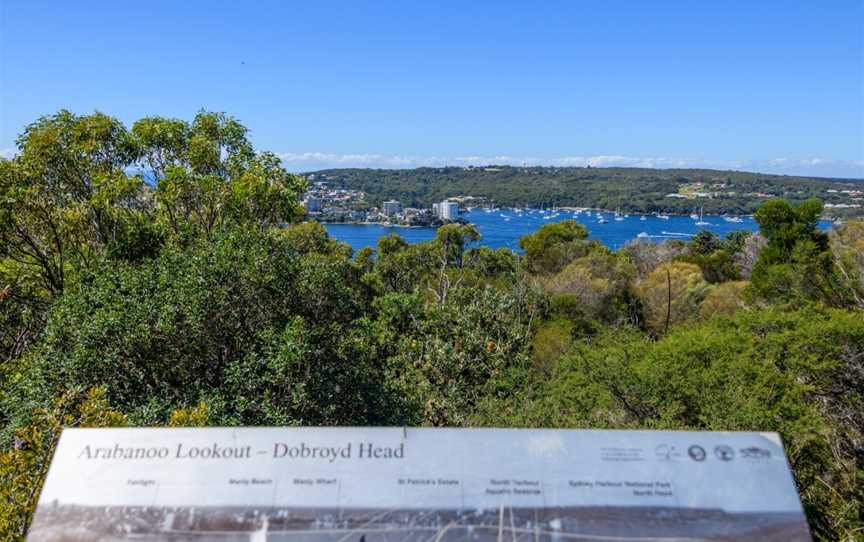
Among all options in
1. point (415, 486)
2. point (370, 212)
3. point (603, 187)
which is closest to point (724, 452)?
point (415, 486)

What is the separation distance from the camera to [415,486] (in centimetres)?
287

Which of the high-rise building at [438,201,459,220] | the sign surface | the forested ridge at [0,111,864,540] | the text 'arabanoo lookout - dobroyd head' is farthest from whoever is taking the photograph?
the high-rise building at [438,201,459,220]

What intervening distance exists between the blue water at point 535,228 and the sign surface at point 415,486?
213ft

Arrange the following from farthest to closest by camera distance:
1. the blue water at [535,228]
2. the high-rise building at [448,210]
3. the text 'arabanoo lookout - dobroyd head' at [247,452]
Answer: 1. the high-rise building at [448,210]
2. the blue water at [535,228]
3. the text 'arabanoo lookout - dobroyd head' at [247,452]

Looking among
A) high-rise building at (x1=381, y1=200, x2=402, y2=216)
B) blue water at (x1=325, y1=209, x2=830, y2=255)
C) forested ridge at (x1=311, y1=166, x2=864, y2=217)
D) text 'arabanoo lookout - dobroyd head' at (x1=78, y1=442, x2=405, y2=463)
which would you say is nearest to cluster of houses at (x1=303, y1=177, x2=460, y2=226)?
high-rise building at (x1=381, y1=200, x2=402, y2=216)

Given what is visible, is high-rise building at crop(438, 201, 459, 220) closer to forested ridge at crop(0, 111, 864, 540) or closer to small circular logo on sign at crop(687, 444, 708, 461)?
forested ridge at crop(0, 111, 864, 540)

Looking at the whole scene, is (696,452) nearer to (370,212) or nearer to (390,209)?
(370,212)

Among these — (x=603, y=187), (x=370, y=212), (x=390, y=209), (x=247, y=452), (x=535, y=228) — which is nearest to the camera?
(x=247, y=452)

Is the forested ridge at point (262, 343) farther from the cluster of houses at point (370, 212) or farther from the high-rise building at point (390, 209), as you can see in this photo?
the high-rise building at point (390, 209)

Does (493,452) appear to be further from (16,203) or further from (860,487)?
(16,203)

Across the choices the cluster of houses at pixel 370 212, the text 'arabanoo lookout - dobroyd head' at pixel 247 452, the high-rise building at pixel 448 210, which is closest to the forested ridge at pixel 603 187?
the cluster of houses at pixel 370 212

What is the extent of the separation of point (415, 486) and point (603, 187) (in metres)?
145

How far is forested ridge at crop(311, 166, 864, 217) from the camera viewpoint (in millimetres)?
116812

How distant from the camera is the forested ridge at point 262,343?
634 cm
